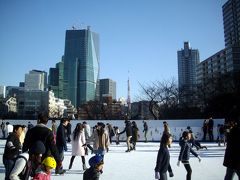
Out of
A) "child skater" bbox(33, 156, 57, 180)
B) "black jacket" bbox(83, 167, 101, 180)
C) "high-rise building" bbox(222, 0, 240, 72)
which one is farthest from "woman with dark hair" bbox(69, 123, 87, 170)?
"high-rise building" bbox(222, 0, 240, 72)

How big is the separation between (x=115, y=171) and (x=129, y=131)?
8.26 metres

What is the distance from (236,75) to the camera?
2028 inches

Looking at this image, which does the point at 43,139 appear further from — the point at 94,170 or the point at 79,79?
the point at 79,79

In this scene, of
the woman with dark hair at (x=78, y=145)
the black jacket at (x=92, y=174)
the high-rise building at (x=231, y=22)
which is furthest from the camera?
the high-rise building at (x=231, y=22)

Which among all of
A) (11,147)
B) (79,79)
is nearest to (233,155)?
(11,147)

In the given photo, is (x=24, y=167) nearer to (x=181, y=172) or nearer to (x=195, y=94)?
(x=181, y=172)

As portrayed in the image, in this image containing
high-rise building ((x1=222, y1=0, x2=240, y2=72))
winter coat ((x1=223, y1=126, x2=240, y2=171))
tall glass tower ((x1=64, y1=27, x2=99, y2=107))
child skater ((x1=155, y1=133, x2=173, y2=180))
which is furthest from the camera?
tall glass tower ((x1=64, y1=27, x2=99, y2=107))

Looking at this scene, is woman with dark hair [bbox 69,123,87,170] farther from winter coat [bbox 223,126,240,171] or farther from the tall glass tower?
the tall glass tower

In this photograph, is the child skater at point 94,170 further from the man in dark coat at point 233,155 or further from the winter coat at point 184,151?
the winter coat at point 184,151

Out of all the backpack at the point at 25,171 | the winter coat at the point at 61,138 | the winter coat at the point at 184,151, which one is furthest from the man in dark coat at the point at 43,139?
→ the winter coat at the point at 61,138

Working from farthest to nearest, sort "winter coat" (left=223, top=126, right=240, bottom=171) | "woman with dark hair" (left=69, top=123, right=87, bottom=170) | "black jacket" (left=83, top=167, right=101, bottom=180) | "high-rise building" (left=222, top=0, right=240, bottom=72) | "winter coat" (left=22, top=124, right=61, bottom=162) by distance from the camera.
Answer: "high-rise building" (left=222, top=0, right=240, bottom=72) → "woman with dark hair" (left=69, top=123, right=87, bottom=170) → "winter coat" (left=223, top=126, right=240, bottom=171) → "winter coat" (left=22, top=124, right=61, bottom=162) → "black jacket" (left=83, top=167, right=101, bottom=180)

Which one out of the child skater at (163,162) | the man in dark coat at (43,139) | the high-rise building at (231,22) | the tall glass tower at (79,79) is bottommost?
the child skater at (163,162)

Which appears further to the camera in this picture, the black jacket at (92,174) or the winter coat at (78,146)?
the winter coat at (78,146)

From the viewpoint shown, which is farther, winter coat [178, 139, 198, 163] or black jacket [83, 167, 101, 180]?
winter coat [178, 139, 198, 163]
